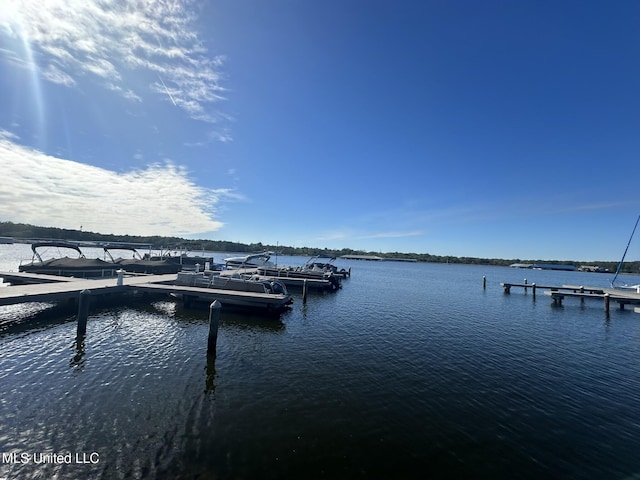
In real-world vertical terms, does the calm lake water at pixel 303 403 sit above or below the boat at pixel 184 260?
below

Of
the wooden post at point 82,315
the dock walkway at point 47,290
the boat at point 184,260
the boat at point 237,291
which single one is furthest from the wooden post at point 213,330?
the boat at point 184,260

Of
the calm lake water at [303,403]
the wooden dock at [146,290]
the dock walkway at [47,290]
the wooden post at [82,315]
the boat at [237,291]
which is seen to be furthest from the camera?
the boat at [237,291]

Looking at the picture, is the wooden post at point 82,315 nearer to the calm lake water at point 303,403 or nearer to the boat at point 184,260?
the calm lake water at point 303,403

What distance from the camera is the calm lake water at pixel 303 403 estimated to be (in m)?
6.55

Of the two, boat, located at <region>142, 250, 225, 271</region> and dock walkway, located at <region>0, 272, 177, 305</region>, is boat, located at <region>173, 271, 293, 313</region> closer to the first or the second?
dock walkway, located at <region>0, 272, 177, 305</region>

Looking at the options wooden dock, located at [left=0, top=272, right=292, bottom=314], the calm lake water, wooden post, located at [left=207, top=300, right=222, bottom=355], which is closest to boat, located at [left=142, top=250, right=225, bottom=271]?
wooden dock, located at [left=0, top=272, right=292, bottom=314]

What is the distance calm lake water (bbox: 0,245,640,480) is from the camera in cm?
655

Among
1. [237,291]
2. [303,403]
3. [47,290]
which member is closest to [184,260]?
[237,291]

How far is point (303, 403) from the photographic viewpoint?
9.05 metres

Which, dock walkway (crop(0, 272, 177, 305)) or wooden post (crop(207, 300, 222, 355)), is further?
dock walkway (crop(0, 272, 177, 305))

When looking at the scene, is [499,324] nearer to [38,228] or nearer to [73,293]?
[73,293]

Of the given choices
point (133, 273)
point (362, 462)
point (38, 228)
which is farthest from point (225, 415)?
point (38, 228)

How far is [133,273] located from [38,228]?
107m

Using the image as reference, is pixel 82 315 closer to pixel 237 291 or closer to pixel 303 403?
pixel 237 291
